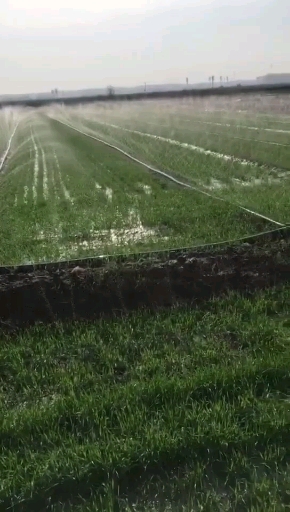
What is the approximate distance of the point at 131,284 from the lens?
4531 millimetres

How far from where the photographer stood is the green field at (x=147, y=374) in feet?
7.84

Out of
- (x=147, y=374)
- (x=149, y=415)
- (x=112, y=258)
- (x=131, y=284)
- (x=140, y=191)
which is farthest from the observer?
(x=140, y=191)

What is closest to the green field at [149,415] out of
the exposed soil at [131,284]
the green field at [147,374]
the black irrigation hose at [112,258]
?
the green field at [147,374]

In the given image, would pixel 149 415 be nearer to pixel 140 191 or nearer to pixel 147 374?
pixel 147 374

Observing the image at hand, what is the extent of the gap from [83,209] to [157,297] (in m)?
3.01

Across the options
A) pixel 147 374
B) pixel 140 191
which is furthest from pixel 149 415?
pixel 140 191

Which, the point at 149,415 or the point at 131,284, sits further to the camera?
the point at 131,284

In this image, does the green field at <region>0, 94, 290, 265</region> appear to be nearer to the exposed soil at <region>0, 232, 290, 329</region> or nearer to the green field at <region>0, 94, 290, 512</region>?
the green field at <region>0, 94, 290, 512</region>

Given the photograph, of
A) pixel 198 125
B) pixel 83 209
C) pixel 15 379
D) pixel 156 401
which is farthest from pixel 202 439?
pixel 198 125

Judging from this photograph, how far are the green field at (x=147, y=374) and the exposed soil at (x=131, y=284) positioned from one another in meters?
0.02

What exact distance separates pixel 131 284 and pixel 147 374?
1.39 meters

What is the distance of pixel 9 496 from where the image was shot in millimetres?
2363

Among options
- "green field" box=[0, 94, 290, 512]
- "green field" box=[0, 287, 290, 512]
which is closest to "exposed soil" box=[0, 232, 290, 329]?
"green field" box=[0, 94, 290, 512]

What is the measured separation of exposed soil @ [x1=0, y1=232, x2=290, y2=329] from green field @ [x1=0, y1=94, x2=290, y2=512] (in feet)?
0.08
